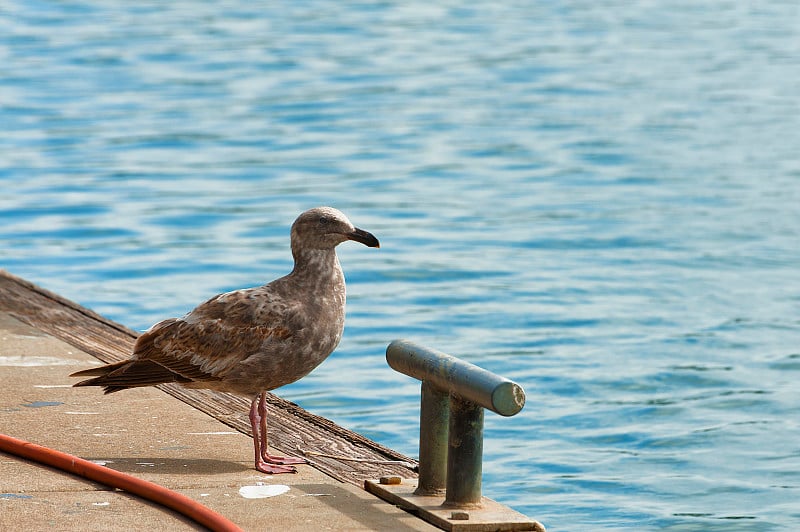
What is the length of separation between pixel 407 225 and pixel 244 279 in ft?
9.34

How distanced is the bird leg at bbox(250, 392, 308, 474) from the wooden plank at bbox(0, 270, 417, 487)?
15 cm

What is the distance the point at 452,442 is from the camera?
5.33 m

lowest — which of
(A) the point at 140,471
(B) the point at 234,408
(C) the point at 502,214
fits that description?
(C) the point at 502,214

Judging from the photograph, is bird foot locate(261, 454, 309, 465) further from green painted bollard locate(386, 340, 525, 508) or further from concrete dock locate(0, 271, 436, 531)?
green painted bollard locate(386, 340, 525, 508)

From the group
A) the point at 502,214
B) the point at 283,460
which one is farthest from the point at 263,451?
the point at 502,214

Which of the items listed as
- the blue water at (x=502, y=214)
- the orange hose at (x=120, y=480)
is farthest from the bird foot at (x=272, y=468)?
the blue water at (x=502, y=214)

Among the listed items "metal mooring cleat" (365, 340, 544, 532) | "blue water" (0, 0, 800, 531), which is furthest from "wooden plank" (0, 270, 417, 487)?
"blue water" (0, 0, 800, 531)

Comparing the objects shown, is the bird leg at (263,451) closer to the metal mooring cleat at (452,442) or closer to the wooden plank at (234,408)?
the wooden plank at (234,408)

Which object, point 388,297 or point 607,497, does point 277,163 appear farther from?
point 607,497

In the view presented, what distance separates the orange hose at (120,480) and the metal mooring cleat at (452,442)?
32.2 inches

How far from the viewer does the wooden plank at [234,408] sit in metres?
6.14

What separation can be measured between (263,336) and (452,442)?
1.03 m

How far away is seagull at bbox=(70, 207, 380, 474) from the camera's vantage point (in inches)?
232

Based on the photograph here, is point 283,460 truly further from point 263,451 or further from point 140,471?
point 140,471
